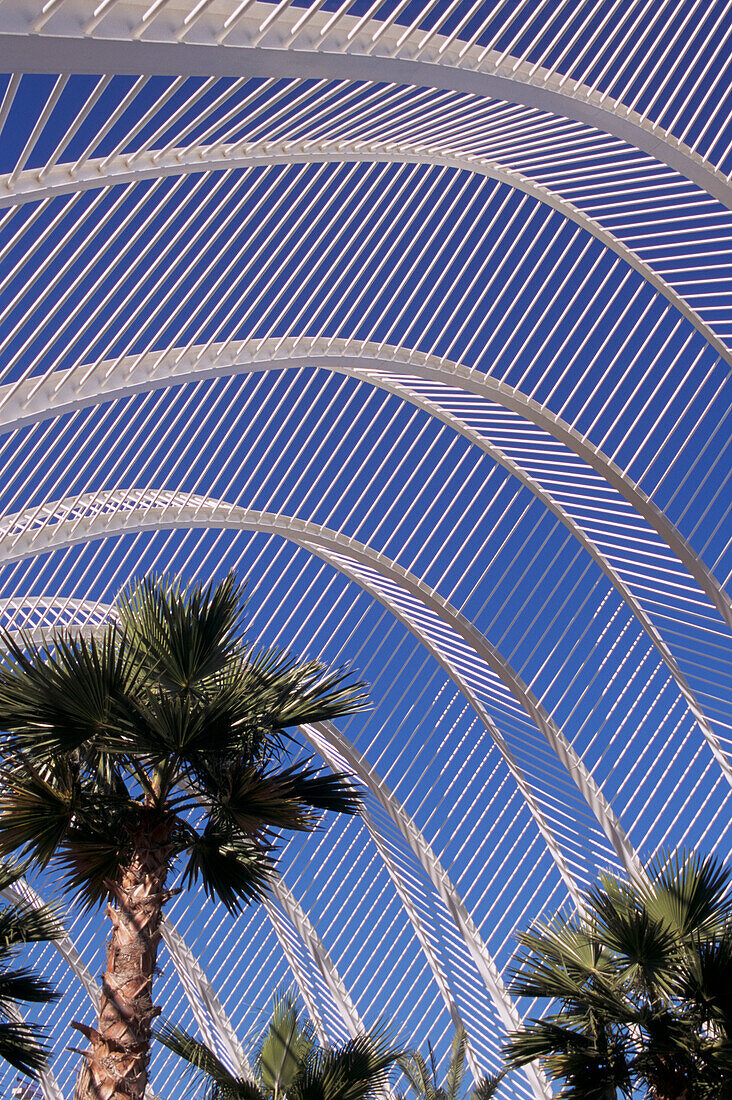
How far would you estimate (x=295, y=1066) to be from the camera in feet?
31.1

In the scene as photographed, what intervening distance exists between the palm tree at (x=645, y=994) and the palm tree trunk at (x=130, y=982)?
385cm

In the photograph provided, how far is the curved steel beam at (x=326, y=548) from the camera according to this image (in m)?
14.8

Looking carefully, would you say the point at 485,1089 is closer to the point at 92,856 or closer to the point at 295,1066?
the point at 295,1066

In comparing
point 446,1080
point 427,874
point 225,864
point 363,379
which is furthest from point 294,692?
point 427,874

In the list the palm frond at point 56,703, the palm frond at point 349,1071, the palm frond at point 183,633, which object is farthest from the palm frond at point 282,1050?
the palm frond at point 56,703

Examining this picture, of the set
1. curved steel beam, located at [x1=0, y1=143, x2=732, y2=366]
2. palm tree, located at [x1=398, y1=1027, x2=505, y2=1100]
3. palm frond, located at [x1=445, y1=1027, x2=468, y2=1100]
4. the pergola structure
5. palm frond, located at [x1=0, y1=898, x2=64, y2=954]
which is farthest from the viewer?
palm frond, located at [x1=445, y1=1027, x2=468, y2=1100]

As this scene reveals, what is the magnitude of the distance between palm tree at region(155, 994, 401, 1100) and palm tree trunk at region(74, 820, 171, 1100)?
1.57 m

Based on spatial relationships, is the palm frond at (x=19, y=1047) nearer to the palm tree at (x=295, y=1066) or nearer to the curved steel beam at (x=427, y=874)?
the palm tree at (x=295, y=1066)

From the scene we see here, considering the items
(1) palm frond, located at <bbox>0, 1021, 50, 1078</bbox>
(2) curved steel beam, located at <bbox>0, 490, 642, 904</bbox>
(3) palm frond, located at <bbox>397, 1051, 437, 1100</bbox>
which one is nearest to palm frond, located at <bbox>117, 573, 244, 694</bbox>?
(1) palm frond, located at <bbox>0, 1021, 50, 1078</bbox>

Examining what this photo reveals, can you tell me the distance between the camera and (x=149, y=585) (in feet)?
28.8

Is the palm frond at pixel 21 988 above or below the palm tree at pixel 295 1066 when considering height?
below

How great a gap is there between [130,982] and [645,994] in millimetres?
5062

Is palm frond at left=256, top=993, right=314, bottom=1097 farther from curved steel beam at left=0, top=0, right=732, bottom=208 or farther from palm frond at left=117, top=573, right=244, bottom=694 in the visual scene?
curved steel beam at left=0, top=0, right=732, bottom=208

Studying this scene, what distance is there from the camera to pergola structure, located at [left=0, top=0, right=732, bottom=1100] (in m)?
9.12
